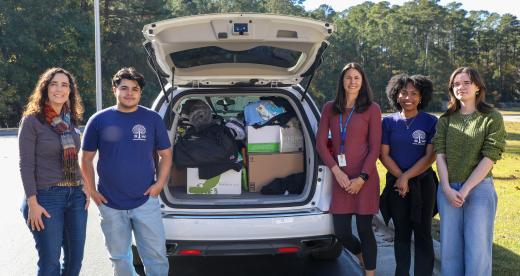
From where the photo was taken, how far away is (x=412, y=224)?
4137 millimetres

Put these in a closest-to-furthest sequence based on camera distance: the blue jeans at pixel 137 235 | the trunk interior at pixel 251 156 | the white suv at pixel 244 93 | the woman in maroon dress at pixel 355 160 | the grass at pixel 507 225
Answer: the blue jeans at pixel 137 235, the white suv at pixel 244 93, the woman in maroon dress at pixel 355 160, the trunk interior at pixel 251 156, the grass at pixel 507 225

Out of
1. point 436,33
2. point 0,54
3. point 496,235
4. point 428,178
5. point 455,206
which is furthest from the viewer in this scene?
point 436,33

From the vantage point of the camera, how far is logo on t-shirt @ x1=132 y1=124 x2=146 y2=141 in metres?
3.61

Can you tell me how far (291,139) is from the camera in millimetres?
4770

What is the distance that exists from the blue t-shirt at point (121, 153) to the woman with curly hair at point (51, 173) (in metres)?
0.14

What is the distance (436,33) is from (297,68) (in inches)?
3039

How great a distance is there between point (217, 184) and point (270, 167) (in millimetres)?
509

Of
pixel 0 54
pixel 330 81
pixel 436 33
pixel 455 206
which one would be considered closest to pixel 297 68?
pixel 455 206

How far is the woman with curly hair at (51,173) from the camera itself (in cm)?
331

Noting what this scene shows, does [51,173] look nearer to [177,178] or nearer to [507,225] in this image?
[177,178]

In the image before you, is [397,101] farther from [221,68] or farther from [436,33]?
[436,33]

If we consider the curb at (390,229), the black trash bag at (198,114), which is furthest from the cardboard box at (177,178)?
the curb at (390,229)

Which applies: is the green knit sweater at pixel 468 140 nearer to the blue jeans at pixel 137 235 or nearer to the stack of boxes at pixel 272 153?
the stack of boxes at pixel 272 153

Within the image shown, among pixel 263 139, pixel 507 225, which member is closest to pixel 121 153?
pixel 263 139
